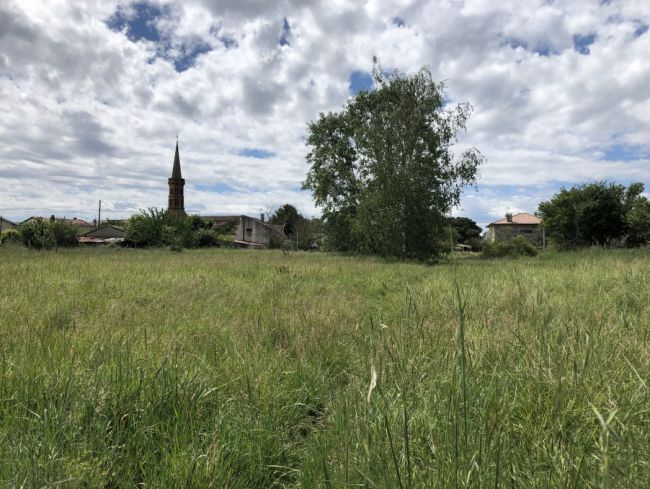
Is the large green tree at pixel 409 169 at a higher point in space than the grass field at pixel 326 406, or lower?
higher

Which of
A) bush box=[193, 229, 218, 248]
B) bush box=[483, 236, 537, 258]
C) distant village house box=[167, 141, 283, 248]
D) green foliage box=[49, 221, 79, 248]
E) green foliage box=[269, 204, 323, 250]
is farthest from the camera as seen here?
distant village house box=[167, 141, 283, 248]

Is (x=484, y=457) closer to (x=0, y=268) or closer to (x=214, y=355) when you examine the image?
(x=214, y=355)

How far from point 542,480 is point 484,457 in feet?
1.38

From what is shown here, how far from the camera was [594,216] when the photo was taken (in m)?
44.5

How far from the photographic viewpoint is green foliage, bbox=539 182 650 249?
145 feet

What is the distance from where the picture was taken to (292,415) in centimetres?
275

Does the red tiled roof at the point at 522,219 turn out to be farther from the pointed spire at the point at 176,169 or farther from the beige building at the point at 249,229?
the pointed spire at the point at 176,169

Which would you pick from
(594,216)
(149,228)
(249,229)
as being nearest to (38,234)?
(149,228)

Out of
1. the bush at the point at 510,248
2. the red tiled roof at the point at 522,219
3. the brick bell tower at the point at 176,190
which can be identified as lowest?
the bush at the point at 510,248

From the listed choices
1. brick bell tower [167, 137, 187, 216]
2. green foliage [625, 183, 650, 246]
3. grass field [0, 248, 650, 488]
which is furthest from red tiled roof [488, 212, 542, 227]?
grass field [0, 248, 650, 488]

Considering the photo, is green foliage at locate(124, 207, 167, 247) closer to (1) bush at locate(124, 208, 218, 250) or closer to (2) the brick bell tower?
(1) bush at locate(124, 208, 218, 250)

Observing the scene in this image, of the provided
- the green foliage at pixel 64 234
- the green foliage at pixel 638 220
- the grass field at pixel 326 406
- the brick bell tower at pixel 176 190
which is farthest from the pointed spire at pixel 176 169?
the grass field at pixel 326 406

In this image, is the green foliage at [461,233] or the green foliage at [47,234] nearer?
the green foliage at [461,233]

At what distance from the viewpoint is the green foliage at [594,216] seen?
4406 cm
